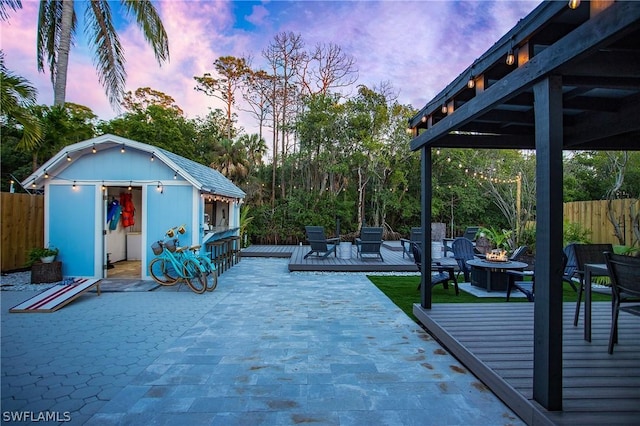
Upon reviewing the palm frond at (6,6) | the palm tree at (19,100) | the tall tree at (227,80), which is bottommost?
the palm tree at (19,100)

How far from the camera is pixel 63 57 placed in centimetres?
992

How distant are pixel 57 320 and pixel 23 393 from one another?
222 centimetres

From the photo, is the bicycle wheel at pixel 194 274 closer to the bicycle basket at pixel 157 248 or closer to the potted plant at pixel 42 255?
the bicycle basket at pixel 157 248

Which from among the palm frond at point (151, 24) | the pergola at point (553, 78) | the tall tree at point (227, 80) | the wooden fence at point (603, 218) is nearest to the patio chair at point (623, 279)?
the pergola at point (553, 78)

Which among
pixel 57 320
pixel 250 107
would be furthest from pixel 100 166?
pixel 250 107

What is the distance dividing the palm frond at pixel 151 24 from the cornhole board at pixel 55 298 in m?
8.02

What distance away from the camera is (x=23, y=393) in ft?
8.87

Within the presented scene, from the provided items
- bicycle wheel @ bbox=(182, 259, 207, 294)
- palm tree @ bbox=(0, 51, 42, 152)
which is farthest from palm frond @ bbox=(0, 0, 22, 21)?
bicycle wheel @ bbox=(182, 259, 207, 294)

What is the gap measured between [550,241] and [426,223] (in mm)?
2311

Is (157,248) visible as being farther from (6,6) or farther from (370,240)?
(370,240)

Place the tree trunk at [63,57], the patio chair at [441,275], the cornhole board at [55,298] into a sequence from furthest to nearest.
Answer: the tree trunk at [63,57] < the patio chair at [441,275] < the cornhole board at [55,298]

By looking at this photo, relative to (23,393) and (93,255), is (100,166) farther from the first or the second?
(23,393)

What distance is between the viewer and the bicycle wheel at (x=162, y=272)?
679 centimetres

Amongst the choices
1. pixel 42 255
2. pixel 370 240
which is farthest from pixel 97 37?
pixel 370 240
